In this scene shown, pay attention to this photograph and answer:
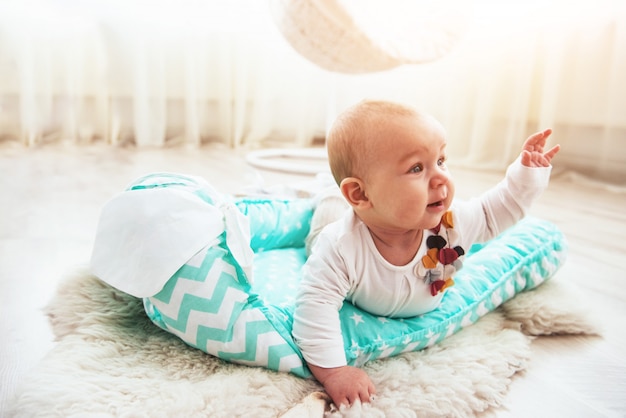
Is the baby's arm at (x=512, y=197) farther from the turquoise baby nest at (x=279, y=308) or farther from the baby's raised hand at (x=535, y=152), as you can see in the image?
the turquoise baby nest at (x=279, y=308)

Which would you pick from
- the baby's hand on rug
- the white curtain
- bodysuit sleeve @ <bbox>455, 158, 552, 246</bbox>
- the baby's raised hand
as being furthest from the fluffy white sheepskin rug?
A: the white curtain

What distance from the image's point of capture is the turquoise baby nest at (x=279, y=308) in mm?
800

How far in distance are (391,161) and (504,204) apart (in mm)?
251

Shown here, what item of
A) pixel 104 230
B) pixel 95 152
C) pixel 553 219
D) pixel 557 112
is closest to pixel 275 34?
pixel 95 152

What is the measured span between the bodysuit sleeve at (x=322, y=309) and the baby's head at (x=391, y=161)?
0.31ft

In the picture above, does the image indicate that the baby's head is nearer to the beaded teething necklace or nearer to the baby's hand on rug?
the beaded teething necklace

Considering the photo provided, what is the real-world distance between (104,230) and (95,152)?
5.92ft

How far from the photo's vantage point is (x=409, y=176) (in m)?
0.78

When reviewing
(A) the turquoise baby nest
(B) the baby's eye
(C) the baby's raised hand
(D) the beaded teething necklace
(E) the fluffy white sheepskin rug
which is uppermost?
(C) the baby's raised hand

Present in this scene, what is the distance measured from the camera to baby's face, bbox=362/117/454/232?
2.50 feet

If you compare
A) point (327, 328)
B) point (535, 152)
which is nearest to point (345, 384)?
point (327, 328)

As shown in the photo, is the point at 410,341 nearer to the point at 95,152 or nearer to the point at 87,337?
the point at 87,337

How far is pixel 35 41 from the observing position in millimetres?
2551

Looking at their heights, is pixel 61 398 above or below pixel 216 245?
below
